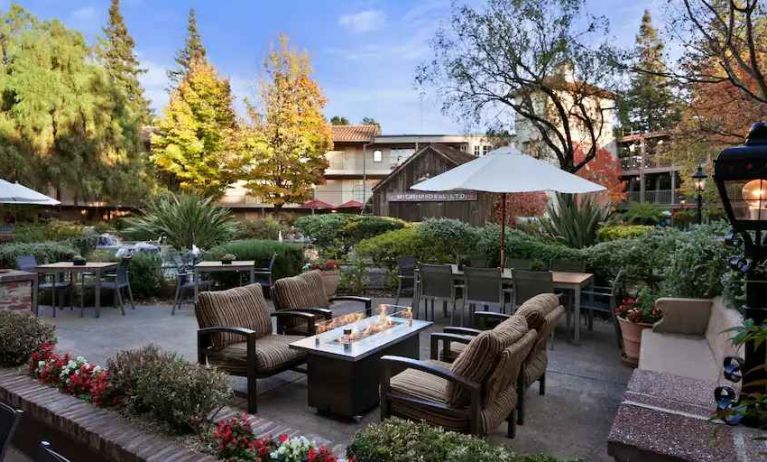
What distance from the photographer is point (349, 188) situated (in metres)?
32.8

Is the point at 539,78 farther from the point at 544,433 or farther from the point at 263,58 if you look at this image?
the point at 263,58

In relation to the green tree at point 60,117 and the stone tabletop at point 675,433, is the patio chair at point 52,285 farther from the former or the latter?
the green tree at point 60,117

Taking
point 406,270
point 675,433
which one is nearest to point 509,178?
point 406,270

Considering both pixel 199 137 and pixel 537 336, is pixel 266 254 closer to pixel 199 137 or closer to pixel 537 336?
pixel 537 336

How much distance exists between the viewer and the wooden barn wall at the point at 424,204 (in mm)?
18422

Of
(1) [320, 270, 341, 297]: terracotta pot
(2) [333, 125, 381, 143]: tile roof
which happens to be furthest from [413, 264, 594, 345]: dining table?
(2) [333, 125, 381, 143]: tile roof

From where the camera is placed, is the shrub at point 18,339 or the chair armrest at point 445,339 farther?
the chair armrest at point 445,339

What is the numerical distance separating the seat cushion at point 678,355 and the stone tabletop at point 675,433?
94 cm

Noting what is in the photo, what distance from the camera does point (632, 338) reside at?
498cm

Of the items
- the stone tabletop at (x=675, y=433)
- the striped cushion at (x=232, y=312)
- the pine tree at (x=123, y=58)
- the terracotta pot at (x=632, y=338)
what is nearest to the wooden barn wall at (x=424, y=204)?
the terracotta pot at (x=632, y=338)

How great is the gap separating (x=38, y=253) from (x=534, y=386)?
9837 millimetres

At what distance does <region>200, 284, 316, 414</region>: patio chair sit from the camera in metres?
3.82

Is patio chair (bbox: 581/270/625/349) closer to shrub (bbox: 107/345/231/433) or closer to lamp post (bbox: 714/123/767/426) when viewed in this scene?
lamp post (bbox: 714/123/767/426)

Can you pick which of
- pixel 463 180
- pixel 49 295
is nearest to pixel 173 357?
pixel 463 180
